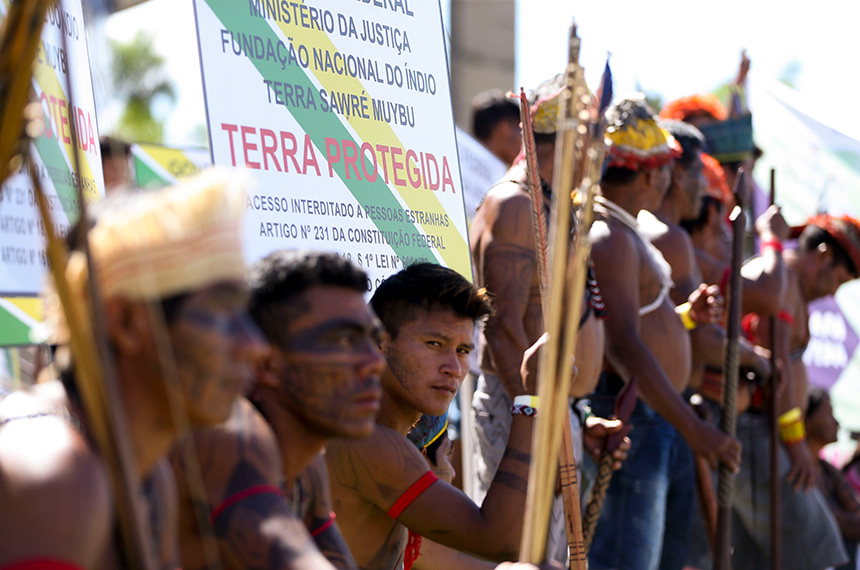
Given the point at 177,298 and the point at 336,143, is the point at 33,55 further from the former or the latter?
the point at 336,143

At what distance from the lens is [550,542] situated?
172 inches

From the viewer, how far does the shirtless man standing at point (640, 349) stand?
4.93m

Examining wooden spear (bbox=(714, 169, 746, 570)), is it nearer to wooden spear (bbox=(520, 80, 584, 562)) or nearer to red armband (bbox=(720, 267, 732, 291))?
red armband (bbox=(720, 267, 732, 291))

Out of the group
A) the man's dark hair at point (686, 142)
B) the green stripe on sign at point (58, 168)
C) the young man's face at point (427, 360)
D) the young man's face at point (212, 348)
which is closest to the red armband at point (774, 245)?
the man's dark hair at point (686, 142)

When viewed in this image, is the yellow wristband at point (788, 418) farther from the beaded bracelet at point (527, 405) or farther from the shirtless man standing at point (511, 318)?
the beaded bracelet at point (527, 405)

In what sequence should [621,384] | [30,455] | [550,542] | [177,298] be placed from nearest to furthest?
1. [30,455]
2. [177,298]
3. [550,542]
4. [621,384]

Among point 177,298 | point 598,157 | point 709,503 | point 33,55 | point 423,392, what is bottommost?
point 709,503

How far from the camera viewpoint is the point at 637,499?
5.00 m

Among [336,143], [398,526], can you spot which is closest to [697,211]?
A: [336,143]

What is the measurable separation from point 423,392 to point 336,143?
0.90m

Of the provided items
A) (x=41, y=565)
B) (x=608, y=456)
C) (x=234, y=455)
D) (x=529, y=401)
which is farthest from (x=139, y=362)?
(x=608, y=456)

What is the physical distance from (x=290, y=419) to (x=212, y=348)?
677mm

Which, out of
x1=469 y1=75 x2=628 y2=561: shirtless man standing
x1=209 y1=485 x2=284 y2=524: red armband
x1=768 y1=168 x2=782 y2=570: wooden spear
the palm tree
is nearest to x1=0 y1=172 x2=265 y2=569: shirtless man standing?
x1=209 y1=485 x2=284 y2=524: red armband

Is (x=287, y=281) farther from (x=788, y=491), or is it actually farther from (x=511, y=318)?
(x=788, y=491)
